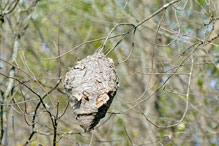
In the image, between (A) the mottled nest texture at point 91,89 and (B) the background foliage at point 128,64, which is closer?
(A) the mottled nest texture at point 91,89

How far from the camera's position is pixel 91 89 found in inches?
104

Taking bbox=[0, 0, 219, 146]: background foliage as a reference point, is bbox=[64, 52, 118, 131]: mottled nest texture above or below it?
below

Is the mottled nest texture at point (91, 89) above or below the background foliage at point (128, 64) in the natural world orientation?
below

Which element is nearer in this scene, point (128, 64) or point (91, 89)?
point (91, 89)

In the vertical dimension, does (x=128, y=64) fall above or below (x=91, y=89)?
above

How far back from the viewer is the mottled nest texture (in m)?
2.62

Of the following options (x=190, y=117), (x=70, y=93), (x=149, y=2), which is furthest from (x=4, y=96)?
(x=149, y=2)

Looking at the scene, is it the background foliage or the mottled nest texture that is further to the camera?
the background foliage

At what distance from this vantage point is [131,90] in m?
6.06

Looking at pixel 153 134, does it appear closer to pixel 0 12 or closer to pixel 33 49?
pixel 33 49

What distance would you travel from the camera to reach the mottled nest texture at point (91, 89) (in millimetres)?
2625

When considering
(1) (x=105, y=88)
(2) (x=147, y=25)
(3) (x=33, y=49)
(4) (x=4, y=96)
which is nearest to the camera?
(1) (x=105, y=88)

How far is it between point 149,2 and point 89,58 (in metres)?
3.65

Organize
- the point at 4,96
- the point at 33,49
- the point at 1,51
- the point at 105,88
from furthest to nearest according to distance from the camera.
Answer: the point at 33,49 < the point at 1,51 < the point at 4,96 < the point at 105,88
